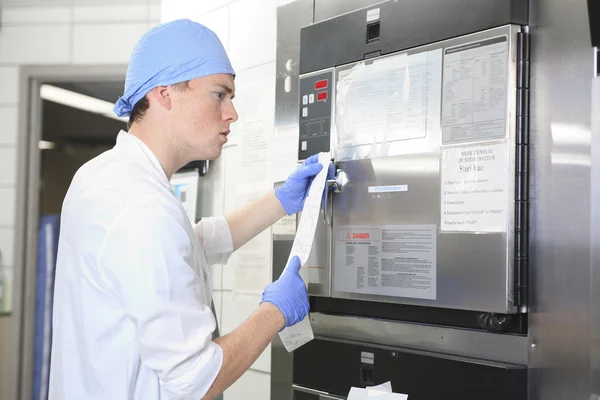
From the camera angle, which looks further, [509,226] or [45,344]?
[45,344]

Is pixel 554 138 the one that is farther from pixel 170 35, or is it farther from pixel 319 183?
pixel 170 35

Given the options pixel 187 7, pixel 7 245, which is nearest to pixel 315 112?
pixel 187 7

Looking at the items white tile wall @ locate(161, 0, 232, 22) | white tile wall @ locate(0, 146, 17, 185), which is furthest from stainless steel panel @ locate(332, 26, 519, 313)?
white tile wall @ locate(0, 146, 17, 185)

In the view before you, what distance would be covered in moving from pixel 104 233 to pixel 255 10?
1.20 meters

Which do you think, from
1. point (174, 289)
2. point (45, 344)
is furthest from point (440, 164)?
point (45, 344)

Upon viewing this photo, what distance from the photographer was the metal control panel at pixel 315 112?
171cm

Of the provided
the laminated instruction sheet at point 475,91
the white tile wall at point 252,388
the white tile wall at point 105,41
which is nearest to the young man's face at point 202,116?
the laminated instruction sheet at point 475,91

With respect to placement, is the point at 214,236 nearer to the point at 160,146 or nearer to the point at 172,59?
the point at 160,146

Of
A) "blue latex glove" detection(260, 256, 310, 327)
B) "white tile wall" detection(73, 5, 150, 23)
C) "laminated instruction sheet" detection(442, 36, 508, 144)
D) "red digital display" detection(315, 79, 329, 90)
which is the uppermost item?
"white tile wall" detection(73, 5, 150, 23)

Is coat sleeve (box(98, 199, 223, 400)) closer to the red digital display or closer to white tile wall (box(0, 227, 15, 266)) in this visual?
the red digital display

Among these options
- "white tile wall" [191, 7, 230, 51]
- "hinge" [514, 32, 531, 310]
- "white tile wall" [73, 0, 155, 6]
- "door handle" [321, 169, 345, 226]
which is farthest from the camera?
"white tile wall" [73, 0, 155, 6]

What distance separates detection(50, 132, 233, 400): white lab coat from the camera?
4.44 ft

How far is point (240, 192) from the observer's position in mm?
2398

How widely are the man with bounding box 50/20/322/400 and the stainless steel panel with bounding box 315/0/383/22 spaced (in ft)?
1.11
